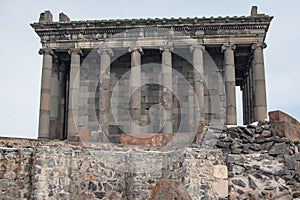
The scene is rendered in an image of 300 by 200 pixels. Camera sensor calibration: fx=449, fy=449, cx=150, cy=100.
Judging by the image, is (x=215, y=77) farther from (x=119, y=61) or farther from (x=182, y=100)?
(x=119, y=61)

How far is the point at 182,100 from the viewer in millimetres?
25719

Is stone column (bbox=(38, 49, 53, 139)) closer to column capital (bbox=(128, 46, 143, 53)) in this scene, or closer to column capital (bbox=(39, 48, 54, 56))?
column capital (bbox=(39, 48, 54, 56))

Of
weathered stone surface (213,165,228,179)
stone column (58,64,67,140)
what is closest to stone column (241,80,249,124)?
stone column (58,64,67,140)

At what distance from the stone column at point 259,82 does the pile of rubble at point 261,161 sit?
1393cm

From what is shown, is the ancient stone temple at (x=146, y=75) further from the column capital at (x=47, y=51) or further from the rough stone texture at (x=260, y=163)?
the rough stone texture at (x=260, y=163)

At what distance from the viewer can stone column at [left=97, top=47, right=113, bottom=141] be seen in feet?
78.4

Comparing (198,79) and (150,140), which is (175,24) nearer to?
(198,79)

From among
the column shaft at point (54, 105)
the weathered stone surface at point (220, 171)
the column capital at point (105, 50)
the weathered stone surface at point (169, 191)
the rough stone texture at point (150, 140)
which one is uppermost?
the column capital at point (105, 50)

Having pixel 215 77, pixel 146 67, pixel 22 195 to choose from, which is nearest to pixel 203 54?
pixel 215 77

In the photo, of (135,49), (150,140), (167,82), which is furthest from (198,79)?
(150,140)

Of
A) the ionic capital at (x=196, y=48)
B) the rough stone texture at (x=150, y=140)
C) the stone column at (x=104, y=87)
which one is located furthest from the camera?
the ionic capital at (x=196, y=48)

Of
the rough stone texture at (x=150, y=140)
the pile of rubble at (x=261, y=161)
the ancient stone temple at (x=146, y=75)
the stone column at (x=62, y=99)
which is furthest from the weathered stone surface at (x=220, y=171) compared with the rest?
the stone column at (x=62, y=99)

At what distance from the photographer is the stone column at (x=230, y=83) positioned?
77.9 ft

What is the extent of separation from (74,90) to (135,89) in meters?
3.43
